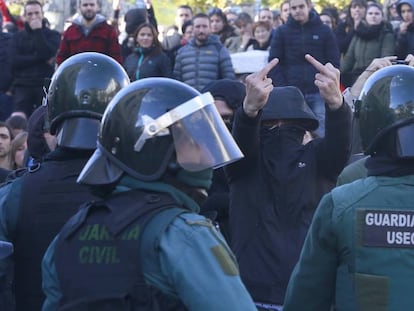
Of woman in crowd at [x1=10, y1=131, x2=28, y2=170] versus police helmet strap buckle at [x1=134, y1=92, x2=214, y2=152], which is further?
woman in crowd at [x1=10, y1=131, x2=28, y2=170]

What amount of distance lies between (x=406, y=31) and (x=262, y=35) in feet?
7.95

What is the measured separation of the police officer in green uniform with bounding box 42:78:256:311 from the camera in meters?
2.90

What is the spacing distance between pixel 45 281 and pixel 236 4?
70.7 ft

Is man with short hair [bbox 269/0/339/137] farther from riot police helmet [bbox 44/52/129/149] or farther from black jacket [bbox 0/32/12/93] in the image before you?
riot police helmet [bbox 44/52/129/149]

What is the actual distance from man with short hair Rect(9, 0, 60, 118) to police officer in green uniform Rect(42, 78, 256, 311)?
9.45 meters

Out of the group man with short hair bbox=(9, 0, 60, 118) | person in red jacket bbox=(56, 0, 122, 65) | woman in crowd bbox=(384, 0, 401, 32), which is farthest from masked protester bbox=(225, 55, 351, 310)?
woman in crowd bbox=(384, 0, 401, 32)

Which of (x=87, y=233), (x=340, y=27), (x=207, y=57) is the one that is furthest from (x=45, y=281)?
(x=340, y=27)

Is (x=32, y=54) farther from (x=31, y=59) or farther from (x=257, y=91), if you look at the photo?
(x=257, y=91)

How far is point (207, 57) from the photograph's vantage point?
1186 cm

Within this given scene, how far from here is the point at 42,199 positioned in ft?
13.2

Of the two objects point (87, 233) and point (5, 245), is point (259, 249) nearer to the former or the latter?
point (5, 245)

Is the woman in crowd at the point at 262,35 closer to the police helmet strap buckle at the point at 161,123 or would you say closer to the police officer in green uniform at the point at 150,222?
the police officer in green uniform at the point at 150,222

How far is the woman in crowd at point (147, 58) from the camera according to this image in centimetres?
1184

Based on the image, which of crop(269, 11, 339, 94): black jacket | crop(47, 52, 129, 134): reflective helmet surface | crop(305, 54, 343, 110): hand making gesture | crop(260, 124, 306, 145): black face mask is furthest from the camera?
crop(269, 11, 339, 94): black jacket
